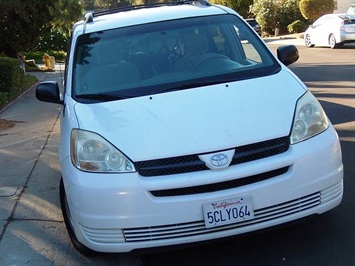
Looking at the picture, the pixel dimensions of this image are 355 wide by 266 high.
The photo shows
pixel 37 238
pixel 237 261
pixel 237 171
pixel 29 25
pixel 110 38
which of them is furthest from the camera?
pixel 29 25

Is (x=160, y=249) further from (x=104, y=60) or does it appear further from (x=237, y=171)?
(x=104, y=60)

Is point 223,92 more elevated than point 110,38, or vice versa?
point 110,38

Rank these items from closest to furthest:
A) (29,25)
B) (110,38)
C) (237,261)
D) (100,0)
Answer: (237,261)
(110,38)
(29,25)
(100,0)

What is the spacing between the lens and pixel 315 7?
107 ft

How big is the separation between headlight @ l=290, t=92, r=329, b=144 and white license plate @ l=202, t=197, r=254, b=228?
56 centimetres

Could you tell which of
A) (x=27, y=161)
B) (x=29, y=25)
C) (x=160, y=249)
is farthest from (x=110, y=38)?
(x=29, y=25)

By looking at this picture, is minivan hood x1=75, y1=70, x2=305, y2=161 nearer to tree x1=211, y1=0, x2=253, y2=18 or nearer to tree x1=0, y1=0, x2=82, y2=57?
tree x1=0, y1=0, x2=82, y2=57

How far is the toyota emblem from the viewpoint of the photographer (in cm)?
323

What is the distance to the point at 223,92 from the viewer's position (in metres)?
3.83

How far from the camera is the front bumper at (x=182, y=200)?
3195 millimetres

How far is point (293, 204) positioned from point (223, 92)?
1003mm

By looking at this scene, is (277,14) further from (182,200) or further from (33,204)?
(182,200)

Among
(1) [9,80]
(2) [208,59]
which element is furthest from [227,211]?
(1) [9,80]

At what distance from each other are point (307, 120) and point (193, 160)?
94 centimetres
